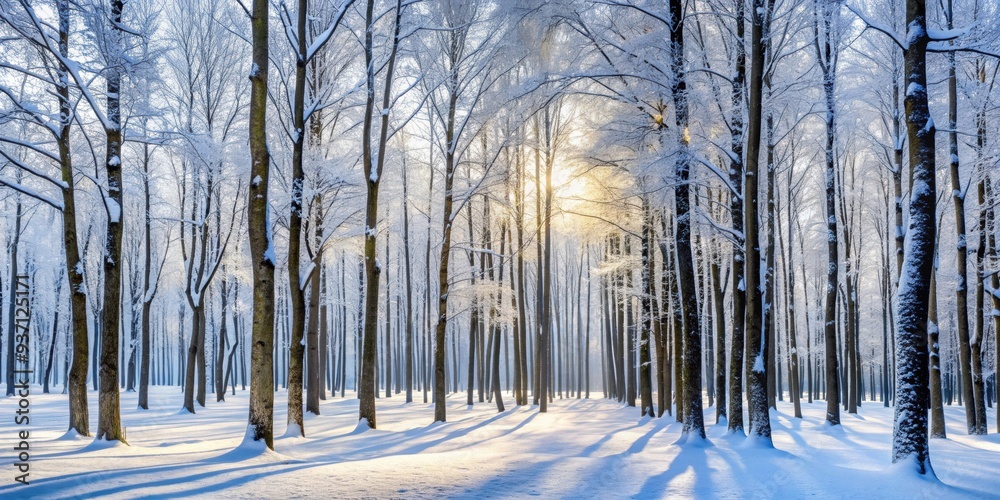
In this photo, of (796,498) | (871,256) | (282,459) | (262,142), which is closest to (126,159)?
(262,142)

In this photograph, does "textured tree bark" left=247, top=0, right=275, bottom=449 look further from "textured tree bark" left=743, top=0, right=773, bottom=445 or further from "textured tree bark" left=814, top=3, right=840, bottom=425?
"textured tree bark" left=814, top=3, right=840, bottom=425

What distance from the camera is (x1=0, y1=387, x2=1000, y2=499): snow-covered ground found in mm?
6078

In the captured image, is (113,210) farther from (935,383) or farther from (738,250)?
(935,383)

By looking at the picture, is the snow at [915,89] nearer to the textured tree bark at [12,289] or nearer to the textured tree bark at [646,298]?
the textured tree bark at [646,298]

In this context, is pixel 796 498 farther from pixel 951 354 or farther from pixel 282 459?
pixel 951 354

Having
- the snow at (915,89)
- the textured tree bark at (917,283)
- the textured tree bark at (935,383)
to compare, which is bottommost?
the textured tree bark at (935,383)

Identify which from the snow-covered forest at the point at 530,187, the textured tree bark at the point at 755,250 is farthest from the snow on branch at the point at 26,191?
the textured tree bark at the point at 755,250

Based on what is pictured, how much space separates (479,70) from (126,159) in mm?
13223

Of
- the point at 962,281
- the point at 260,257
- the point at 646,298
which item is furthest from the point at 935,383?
the point at 260,257

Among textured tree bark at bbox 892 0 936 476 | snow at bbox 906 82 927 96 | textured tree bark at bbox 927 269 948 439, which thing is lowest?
textured tree bark at bbox 927 269 948 439

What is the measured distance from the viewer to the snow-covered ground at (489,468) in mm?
6078

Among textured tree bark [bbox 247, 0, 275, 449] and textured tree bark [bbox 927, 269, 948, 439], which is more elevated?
textured tree bark [bbox 247, 0, 275, 449]

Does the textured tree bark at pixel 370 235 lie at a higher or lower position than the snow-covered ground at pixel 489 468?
higher

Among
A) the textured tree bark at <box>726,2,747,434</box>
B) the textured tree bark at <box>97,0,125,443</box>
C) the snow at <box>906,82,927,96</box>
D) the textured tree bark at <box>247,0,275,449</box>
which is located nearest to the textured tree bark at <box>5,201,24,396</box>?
the textured tree bark at <box>97,0,125,443</box>
